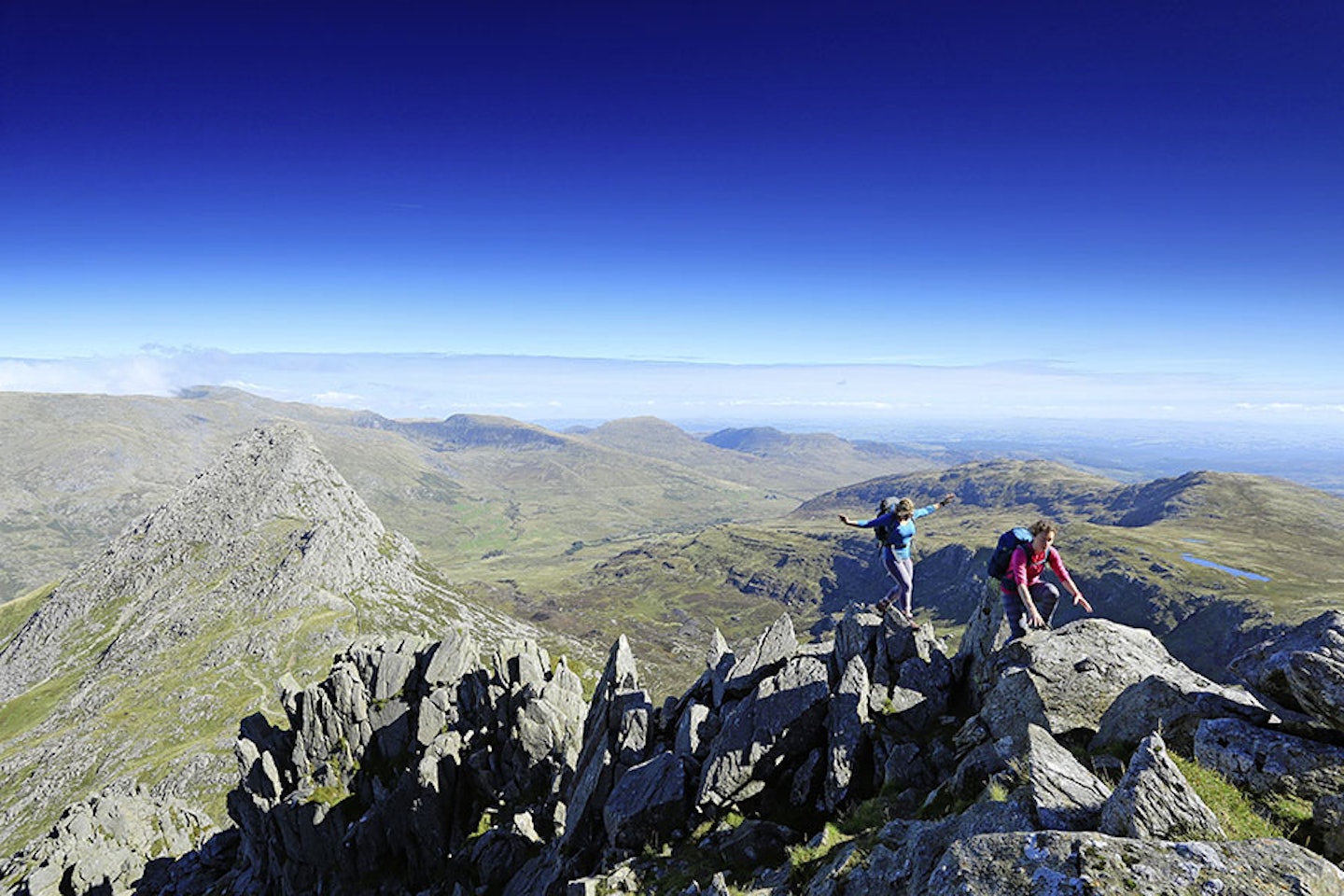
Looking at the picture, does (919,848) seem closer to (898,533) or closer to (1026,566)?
(1026,566)

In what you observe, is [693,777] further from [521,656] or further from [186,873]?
[186,873]

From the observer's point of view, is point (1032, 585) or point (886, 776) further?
point (1032, 585)

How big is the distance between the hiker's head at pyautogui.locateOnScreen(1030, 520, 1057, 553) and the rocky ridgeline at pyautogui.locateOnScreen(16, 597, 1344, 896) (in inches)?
130

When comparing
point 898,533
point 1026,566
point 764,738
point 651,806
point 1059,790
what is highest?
point 898,533

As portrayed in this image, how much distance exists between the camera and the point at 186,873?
241ft

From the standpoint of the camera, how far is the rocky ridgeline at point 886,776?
1100 centimetres

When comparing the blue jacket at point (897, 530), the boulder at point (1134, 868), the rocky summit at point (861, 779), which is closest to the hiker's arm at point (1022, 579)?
the rocky summit at point (861, 779)

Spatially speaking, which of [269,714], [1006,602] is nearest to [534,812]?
[1006,602]

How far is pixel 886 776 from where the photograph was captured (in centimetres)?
2161

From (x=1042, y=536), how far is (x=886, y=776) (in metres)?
11.7

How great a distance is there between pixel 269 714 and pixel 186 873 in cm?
2462

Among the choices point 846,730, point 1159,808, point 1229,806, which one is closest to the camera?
point 1159,808

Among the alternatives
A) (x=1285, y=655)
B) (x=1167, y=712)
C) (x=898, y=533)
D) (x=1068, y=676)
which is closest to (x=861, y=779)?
(x=1068, y=676)

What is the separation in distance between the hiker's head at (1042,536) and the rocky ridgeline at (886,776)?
329 centimetres
